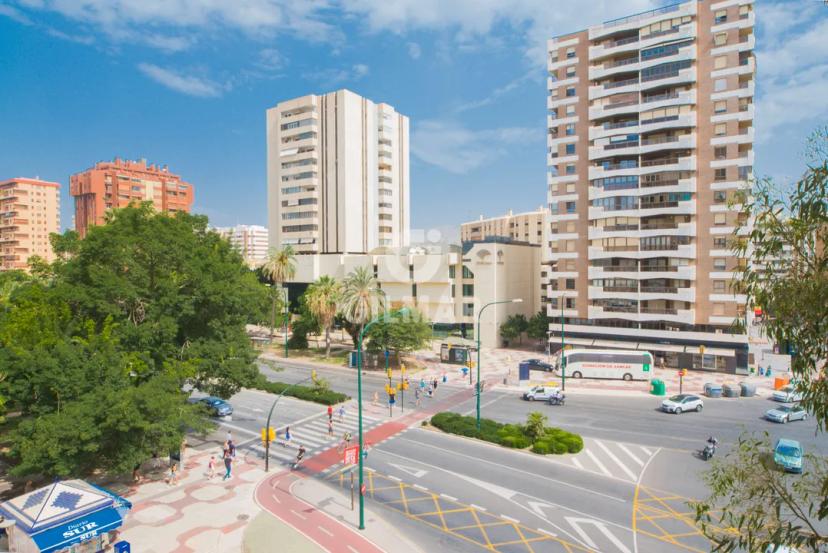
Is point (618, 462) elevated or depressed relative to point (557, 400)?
depressed

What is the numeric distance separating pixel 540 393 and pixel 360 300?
19.9m

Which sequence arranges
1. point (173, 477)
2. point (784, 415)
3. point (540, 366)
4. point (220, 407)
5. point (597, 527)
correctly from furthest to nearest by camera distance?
point (540, 366) < point (220, 407) < point (784, 415) < point (173, 477) < point (597, 527)

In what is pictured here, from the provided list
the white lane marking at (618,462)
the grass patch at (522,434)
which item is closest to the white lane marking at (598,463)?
the grass patch at (522,434)

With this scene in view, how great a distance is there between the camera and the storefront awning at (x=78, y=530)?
53.9 ft

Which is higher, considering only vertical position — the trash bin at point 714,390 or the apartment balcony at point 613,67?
the apartment balcony at point 613,67

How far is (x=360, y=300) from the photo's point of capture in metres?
50.9

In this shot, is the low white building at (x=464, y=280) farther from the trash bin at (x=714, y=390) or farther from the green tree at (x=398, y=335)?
the trash bin at (x=714, y=390)

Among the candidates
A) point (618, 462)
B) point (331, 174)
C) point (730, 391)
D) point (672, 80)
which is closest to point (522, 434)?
point (618, 462)

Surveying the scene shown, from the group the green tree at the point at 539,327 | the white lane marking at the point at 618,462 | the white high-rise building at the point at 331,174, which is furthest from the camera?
the white high-rise building at the point at 331,174

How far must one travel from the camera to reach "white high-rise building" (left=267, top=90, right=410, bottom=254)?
277 feet

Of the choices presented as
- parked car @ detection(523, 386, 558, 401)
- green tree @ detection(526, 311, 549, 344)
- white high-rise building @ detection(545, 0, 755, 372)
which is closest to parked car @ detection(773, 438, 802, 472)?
parked car @ detection(523, 386, 558, 401)

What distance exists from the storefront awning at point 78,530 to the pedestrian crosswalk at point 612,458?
21292 mm

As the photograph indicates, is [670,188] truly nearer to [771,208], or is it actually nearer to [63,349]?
[771,208]

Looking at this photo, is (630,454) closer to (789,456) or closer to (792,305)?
(789,456)
